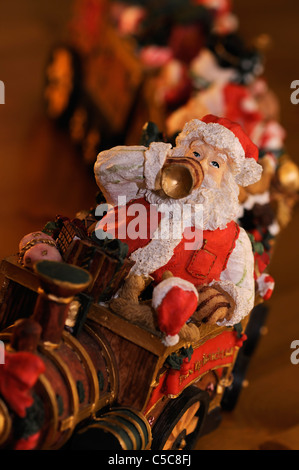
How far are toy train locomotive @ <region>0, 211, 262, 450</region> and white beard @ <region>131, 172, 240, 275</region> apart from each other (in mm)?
59

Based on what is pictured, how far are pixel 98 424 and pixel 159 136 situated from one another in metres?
0.81

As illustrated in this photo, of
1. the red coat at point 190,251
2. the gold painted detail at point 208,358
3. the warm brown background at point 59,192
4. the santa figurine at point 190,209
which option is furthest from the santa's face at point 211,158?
the warm brown background at point 59,192

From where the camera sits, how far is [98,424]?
1159 mm

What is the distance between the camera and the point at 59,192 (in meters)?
2.71

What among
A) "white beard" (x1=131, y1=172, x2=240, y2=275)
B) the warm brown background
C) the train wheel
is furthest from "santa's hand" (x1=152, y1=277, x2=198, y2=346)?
the warm brown background

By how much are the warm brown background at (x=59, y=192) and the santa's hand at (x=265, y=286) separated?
441 millimetres

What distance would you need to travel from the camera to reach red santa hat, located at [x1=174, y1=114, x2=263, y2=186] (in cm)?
134

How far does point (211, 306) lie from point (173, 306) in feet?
0.54

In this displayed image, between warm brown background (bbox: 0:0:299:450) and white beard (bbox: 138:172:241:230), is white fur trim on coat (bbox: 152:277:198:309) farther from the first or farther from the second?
warm brown background (bbox: 0:0:299:450)

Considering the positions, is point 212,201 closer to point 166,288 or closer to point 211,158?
point 211,158

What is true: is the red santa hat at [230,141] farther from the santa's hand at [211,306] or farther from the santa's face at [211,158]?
the santa's hand at [211,306]

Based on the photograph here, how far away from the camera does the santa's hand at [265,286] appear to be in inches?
66.2
